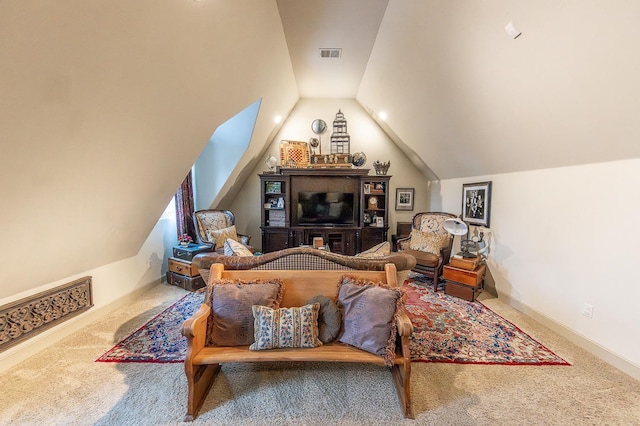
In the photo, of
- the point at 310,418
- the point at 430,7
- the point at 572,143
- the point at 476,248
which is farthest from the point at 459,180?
the point at 310,418

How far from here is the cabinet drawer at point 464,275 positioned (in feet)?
11.1

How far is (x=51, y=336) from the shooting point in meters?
2.43

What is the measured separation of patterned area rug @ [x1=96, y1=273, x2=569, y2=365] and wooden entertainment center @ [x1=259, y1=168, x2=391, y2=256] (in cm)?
236

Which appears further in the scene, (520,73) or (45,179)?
(520,73)

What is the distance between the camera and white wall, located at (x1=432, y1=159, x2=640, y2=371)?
2123 mm

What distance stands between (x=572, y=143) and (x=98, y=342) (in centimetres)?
477

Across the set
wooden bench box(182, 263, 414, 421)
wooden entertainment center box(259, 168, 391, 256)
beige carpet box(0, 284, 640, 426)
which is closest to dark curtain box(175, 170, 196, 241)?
wooden entertainment center box(259, 168, 391, 256)

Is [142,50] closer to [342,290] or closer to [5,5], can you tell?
[5,5]

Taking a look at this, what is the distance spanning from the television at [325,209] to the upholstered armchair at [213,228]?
1.39m

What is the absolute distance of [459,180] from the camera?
4750mm

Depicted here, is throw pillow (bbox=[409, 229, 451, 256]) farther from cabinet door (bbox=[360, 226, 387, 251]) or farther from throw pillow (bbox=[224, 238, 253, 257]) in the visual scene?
throw pillow (bbox=[224, 238, 253, 257])

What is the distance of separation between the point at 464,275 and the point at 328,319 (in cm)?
239

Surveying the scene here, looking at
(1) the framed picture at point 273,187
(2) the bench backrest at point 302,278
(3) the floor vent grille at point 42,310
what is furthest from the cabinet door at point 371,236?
(3) the floor vent grille at point 42,310

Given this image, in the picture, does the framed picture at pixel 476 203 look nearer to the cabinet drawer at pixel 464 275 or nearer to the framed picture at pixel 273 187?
the cabinet drawer at pixel 464 275
